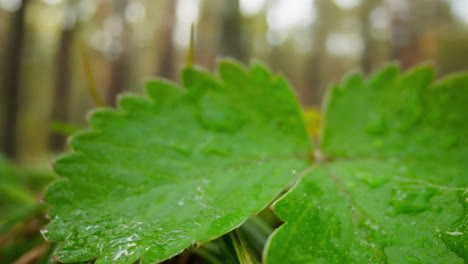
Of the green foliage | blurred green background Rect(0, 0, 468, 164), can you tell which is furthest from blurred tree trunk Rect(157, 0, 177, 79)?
the green foliage

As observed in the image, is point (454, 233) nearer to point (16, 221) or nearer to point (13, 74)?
point (16, 221)

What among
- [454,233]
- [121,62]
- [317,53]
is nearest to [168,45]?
[121,62]

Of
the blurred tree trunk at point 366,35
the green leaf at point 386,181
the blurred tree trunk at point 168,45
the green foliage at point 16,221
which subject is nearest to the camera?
the green leaf at point 386,181

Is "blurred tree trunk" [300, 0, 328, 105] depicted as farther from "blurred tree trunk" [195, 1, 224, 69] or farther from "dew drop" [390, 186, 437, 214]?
"dew drop" [390, 186, 437, 214]

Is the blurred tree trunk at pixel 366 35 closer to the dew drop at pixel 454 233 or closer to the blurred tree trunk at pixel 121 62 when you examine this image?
the blurred tree trunk at pixel 121 62

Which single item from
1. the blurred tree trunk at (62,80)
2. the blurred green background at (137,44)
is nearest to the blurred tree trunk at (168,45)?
the blurred green background at (137,44)

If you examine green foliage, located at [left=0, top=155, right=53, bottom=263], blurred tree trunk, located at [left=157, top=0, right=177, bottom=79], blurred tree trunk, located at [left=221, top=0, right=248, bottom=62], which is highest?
blurred tree trunk, located at [left=157, top=0, right=177, bottom=79]
